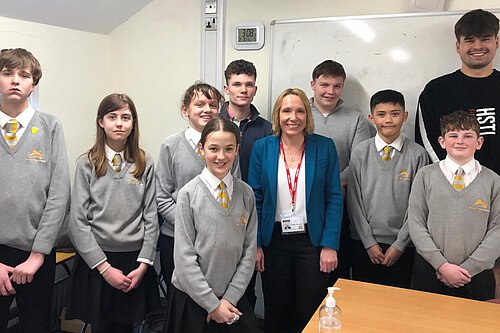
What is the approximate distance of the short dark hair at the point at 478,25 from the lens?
2.37 metres

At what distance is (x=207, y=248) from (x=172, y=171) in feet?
1.90

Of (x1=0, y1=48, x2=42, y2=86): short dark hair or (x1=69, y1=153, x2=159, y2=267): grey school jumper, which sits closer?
(x1=0, y1=48, x2=42, y2=86): short dark hair

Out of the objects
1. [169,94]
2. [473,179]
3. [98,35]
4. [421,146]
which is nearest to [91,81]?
[98,35]

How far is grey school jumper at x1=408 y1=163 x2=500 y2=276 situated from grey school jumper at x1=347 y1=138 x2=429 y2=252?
238mm

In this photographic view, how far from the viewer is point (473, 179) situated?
6.87ft

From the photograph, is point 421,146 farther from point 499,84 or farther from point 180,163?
point 180,163

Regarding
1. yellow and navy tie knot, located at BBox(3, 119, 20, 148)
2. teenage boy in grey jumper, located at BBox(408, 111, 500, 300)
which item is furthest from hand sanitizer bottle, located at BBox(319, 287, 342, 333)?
yellow and navy tie knot, located at BBox(3, 119, 20, 148)

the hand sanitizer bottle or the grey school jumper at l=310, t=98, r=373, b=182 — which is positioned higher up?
the grey school jumper at l=310, t=98, r=373, b=182

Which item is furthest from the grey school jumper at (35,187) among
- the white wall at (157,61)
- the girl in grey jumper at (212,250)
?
the white wall at (157,61)

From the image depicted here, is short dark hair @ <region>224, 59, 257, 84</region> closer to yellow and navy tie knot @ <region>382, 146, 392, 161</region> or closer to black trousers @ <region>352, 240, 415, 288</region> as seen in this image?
yellow and navy tie knot @ <region>382, 146, 392, 161</region>

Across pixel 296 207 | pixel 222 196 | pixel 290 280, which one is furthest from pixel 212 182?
pixel 290 280

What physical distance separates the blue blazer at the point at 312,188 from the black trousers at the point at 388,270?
0.39 m

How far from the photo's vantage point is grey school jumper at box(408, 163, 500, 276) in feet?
6.73

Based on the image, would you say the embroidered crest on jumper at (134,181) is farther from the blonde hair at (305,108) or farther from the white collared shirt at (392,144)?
the white collared shirt at (392,144)
